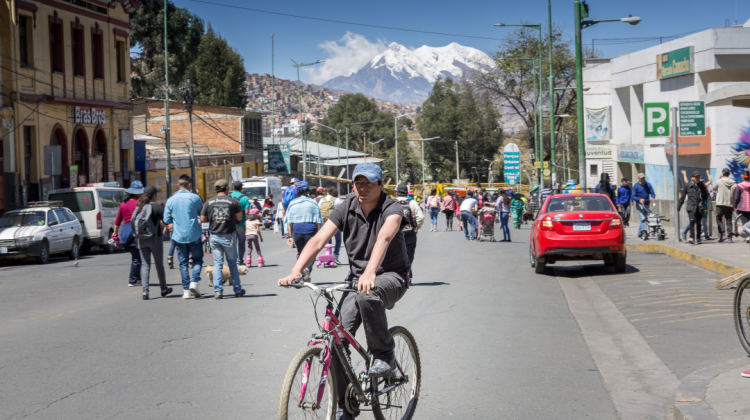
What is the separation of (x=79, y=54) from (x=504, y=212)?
21510 millimetres

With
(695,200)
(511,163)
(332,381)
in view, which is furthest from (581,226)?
(511,163)

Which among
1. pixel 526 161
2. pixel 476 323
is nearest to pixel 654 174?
pixel 476 323

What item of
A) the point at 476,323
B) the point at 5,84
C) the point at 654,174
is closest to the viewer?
the point at 476,323

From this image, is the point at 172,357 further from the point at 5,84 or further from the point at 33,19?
the point at 33,19

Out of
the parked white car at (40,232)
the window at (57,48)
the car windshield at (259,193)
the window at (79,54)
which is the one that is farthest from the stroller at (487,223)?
the window at (79,54)

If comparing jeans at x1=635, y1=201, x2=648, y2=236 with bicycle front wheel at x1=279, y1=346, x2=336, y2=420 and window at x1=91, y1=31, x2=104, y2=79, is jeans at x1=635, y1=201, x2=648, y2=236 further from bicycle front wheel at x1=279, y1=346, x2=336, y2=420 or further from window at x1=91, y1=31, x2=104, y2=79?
window at x1=91, y1=31, x2=104, y2=79

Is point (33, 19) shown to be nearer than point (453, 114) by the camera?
Yes

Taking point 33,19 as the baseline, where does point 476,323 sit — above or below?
below

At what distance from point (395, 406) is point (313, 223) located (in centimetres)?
839

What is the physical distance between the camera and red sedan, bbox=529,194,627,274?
14734 mm

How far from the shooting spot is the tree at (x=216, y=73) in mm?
74575

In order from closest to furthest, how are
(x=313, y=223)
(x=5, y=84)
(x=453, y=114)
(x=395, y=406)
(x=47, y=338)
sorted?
(x=395, y=406)
(x=47, y=338)
(x=313, y=223)
(x=5, y=84)
(x=453, y=114)

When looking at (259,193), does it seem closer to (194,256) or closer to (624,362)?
(194,256)

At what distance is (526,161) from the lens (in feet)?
421
